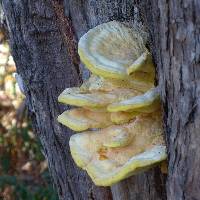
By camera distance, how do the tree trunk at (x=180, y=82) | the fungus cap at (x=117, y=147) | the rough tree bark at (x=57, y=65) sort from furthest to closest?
the rough tree bark at (x=57, y=65)
the fungus cap at (x=117, y=147)
the tree trunk at (x=180, y=82)

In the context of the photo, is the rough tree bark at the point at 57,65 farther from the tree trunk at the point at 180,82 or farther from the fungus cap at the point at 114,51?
the tree trunk at the point at 180,82

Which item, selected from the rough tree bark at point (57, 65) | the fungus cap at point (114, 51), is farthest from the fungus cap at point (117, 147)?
the rough tree bark at point (57, 65)

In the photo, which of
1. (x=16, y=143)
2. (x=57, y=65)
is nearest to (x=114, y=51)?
(x=57, y=65)

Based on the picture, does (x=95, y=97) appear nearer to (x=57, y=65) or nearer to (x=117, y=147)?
(x=117, y=147)

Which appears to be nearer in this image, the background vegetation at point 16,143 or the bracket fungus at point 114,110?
the bracket fungus at point 114,110

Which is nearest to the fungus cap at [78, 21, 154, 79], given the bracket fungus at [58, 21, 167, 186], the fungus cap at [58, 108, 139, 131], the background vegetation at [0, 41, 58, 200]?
the bracket fungus at [58, 21, 167, 186]

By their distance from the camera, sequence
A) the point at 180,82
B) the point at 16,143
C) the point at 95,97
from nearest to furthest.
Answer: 1. the point at 180,82
2. the point at 95,97
3. the point at 16,143

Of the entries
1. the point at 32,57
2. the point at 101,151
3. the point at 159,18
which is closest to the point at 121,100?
the point at 101,151

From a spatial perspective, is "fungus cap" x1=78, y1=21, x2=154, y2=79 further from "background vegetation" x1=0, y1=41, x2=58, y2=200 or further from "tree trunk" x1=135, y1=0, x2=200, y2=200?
"background vegetation" x1=0, y1=41, x2=58, y2=200
